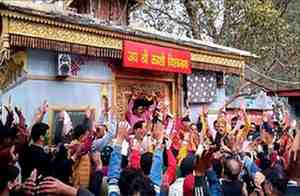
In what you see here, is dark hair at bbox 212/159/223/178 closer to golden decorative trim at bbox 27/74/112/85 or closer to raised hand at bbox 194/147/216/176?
raised hand at bbox 194/147/216/176

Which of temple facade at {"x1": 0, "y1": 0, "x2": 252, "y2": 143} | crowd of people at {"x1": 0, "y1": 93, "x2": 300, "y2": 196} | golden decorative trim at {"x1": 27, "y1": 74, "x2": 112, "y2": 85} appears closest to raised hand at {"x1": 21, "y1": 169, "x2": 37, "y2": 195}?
crowd of people at {"x1": 0, "y1": 93, "x2": 300, "y2": 196}

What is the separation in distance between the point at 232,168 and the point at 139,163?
0.98m

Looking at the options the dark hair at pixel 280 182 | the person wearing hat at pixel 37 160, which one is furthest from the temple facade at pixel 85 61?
the dark hair at pixel 280 182

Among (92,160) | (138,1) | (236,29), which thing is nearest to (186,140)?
(92,160)

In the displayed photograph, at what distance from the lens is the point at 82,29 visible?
8.27 meters

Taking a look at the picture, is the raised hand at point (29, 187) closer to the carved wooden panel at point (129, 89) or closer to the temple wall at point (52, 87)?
the temple wall at point (52, 87)

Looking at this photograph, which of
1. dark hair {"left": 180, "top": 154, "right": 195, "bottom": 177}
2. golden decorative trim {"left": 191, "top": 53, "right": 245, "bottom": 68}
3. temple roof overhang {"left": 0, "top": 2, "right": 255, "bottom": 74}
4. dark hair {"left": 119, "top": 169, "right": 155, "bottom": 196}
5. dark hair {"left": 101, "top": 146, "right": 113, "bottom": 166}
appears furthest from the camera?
golden decorative trim {"left": 191, "top": 53, "right": 245, "bottom": 68}

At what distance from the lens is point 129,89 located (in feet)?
32.3

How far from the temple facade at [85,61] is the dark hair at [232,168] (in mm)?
3988

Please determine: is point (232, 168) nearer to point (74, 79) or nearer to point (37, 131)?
point (37, 131)

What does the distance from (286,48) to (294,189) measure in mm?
14955

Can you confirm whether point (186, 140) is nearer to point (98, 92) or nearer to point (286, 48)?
point (98, 92)

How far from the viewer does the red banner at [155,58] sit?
8992mm

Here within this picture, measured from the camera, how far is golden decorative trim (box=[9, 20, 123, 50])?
741 cm
